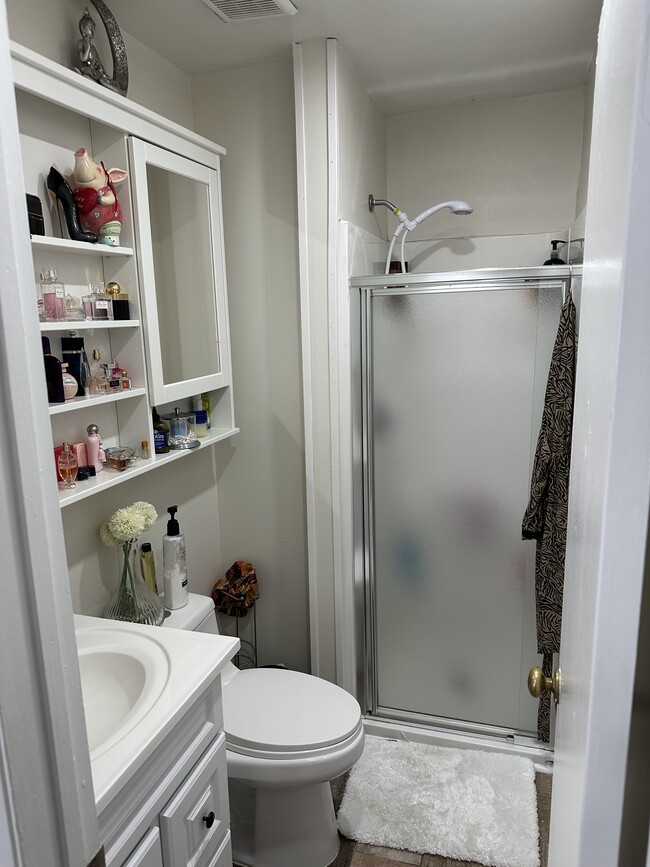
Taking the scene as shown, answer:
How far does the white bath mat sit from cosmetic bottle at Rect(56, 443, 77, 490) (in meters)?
1.36

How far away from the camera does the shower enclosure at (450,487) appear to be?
2.05 m

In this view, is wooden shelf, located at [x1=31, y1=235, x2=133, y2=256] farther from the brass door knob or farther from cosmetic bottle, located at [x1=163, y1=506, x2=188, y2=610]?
the brass door knob

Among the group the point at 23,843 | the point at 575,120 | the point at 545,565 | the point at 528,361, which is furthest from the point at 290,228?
the point at 23,843

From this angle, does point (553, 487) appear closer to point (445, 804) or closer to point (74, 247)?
point (445, 804)

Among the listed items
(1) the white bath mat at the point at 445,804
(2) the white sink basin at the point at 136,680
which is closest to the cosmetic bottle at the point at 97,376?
(2) the white sink basin at the point at 136,680

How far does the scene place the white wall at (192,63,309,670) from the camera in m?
2.12

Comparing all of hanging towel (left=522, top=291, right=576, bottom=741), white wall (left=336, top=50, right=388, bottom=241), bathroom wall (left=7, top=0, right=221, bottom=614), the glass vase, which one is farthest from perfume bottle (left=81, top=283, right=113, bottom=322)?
hanging towel (left=522, top=291, right=576, bottom=741)

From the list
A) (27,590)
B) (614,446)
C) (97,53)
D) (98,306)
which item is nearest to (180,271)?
(98,306)

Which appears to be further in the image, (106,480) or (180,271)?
(180,271)

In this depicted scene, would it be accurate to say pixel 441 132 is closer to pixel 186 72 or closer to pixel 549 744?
pixel 186 72

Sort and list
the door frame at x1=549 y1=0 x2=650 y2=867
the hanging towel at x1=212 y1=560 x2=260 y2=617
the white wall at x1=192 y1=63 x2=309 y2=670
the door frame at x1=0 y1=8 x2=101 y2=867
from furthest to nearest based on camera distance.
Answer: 1. the hanging towel at x1=212 y1=560 x2=260 y2=617
2. the white wall at x1=192 y1=63 x2=309 y2=670
3. the door frame at x1=0 y1=8 x2=101 y2=867
4. the door frame at x1=549 y1=0 x2=650 y2=867

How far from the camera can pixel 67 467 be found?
1.49 metres

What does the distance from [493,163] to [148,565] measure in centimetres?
197

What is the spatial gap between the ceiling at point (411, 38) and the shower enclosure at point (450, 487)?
70cm
